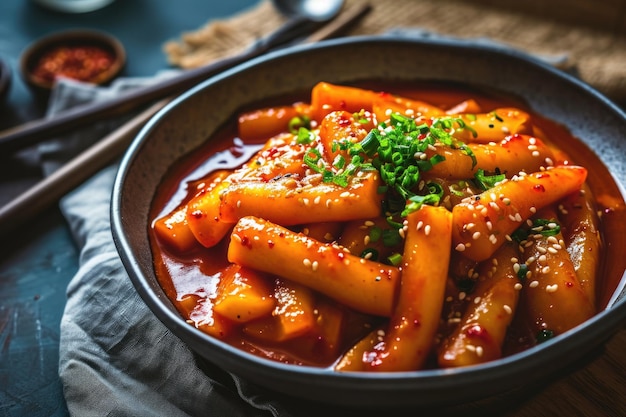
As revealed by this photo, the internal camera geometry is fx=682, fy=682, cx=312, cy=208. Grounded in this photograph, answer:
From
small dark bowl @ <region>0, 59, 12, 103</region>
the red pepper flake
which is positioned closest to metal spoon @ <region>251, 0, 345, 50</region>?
the red pepper flake

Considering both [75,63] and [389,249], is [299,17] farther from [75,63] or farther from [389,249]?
[389,249]

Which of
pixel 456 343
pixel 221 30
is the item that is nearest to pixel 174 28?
pixel 221 30

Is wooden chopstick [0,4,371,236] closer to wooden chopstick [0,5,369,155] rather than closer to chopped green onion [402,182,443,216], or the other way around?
wooden chopstick [0,5,369,155]

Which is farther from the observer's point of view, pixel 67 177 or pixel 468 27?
pixel 468 27

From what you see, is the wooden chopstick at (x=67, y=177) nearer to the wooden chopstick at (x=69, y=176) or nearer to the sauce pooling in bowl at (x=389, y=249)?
the wooden chopstick at (x=69, y=176)

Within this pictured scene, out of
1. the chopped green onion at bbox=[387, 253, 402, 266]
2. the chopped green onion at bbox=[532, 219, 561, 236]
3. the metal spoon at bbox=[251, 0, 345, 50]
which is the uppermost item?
the chopped green onion at bbox=[532, 219, 561, 236]

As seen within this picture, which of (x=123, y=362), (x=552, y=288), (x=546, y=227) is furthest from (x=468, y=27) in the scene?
(x=123, y=362)

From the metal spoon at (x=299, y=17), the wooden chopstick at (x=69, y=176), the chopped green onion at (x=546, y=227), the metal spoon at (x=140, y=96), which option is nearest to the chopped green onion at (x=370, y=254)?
the chopped green onion at (x=546, y=227)

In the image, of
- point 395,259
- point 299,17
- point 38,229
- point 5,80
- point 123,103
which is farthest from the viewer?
point 299,17
